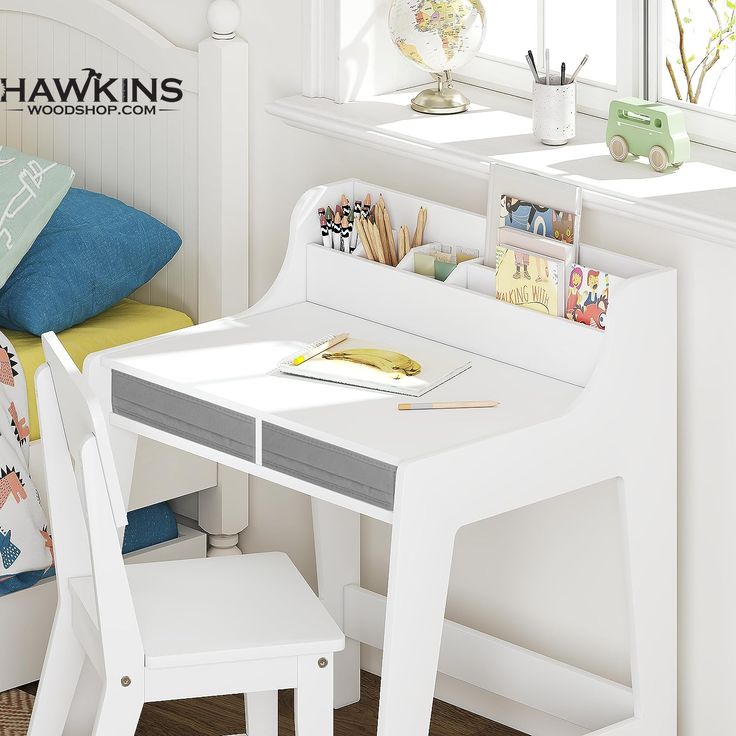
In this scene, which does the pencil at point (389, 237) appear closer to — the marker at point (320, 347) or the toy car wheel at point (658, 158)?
the marker at point (320, 347)

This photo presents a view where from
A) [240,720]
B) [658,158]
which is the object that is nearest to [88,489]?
[240,720]

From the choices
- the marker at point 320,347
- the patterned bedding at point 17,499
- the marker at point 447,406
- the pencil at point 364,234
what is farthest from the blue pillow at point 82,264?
the marker at point 447,406

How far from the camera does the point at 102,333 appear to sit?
108 inches

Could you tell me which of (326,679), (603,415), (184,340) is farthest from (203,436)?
(603,415)

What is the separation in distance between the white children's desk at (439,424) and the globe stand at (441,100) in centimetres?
20

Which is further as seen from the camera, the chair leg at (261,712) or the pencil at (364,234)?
the pencil at (364,234)

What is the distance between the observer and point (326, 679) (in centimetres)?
201

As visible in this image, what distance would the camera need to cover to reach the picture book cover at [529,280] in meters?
2.16

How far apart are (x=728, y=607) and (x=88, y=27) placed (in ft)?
5.53

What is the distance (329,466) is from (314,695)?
32 centimetres

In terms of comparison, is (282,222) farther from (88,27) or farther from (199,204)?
(88,27)

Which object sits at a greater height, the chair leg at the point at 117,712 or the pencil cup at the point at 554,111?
the pencil cup at the point at 554,111

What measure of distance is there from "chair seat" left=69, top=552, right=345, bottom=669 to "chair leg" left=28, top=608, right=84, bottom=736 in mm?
46

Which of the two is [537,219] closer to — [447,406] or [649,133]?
[649,133]
